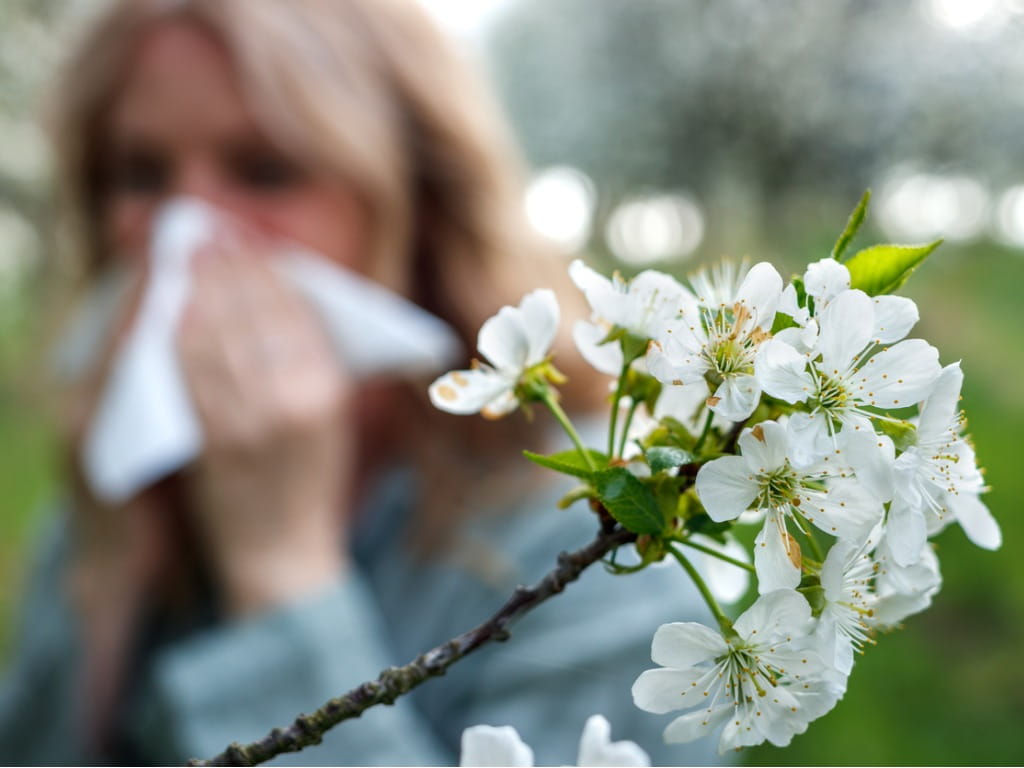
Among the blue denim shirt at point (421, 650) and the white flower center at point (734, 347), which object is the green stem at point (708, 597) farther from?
the blue denim shirt at point (421, 650)

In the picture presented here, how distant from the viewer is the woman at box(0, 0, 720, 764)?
82 centimetres

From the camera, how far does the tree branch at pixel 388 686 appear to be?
0.17 meters

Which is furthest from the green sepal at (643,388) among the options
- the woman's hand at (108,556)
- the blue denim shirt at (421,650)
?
the woman's hand at (108,556)

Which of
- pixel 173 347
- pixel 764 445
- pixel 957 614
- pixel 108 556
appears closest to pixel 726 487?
pixel 764 445

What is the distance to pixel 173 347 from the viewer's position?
0.95 metres

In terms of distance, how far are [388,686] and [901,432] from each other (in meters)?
0.12

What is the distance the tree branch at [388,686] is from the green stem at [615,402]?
4cm

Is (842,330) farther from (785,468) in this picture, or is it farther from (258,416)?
(258,416)

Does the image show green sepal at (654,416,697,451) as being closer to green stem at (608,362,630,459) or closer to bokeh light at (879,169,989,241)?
green stem at (608,362,630,459)

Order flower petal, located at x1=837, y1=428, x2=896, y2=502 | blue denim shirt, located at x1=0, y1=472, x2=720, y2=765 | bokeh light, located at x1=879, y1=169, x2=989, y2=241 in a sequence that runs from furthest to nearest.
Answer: bokeh light, located at x1=879, y1=169, x2=989, y2=241 < blue denim shirt, located at x1=0, y1=472, x2=720, y2=765 < flower petal, located at x1=837, y1=428, x2=896, y2=502

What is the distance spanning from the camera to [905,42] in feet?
12.0

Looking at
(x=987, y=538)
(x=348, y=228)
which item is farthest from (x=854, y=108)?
(x=987, y=538)

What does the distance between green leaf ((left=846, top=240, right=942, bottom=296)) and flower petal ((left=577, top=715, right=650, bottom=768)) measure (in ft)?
0.37

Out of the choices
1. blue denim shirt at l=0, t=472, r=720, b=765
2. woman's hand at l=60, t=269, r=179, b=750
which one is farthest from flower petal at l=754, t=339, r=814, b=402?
woman's hand at l=60, t=269, r=179, b=750
